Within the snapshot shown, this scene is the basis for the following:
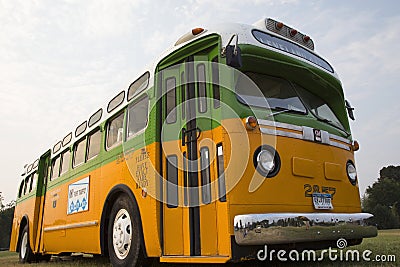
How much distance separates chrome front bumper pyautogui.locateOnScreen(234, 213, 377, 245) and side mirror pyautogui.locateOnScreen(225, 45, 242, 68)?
1.52m

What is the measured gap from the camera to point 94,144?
732cm

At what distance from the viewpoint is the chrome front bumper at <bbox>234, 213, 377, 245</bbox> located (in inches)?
149

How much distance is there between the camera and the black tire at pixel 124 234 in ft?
16.7

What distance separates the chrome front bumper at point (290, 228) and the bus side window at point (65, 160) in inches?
231

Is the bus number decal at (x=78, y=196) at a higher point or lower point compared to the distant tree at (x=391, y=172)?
lower

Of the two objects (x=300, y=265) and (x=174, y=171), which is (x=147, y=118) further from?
(x=300, y=265)

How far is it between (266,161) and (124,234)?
7.76 ft

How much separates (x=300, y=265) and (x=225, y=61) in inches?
109

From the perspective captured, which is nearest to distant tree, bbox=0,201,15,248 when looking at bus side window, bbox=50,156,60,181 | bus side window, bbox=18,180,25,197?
bus side window, bbox=18,180,25,197

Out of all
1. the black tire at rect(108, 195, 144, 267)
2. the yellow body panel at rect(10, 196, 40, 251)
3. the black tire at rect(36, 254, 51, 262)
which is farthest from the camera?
the black tire at rect(36, 254, 51, 262)

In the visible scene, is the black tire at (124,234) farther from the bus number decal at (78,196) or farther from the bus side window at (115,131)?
the bus number decal at (78,196)

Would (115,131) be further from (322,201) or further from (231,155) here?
(322,201)

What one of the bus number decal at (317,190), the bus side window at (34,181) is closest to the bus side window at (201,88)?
the bus number decal at (317,190)

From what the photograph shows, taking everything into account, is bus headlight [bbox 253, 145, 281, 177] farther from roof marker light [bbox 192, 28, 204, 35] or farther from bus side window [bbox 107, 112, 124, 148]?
bus side window [bbox 107, 112, 124, 148]
